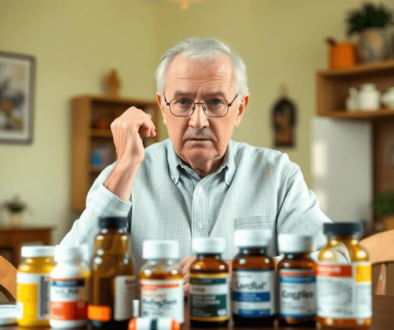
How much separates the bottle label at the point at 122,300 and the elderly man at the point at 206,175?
712 millimetres

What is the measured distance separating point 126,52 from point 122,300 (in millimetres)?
5321

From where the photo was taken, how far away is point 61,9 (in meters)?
5.53

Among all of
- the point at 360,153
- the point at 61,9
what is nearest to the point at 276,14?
the point at 360,153

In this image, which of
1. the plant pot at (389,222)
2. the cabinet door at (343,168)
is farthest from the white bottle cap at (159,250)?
the cabinet door at (343,168)

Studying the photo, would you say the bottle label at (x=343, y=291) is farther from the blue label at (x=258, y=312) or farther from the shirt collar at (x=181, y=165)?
the shirt collar at (x=181, y=165)

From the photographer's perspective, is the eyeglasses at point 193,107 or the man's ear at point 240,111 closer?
the eyeglasses at point 193,107

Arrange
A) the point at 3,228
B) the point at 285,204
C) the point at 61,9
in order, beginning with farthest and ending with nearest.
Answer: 1. the point at 61,9
2. the point at 3,228
3. the point at 285,204

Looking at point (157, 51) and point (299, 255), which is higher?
point (157, 51)

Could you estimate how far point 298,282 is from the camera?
865 millimetres

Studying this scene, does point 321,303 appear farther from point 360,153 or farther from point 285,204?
point 360,153

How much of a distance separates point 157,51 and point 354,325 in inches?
219

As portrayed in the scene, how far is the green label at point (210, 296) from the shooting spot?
87 centimetres

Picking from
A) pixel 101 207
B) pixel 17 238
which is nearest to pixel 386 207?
pixel 101 207

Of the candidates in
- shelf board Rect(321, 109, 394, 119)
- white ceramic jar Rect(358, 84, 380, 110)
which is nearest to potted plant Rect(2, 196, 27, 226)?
shelf board Rect(321, 109, 394, 119)
